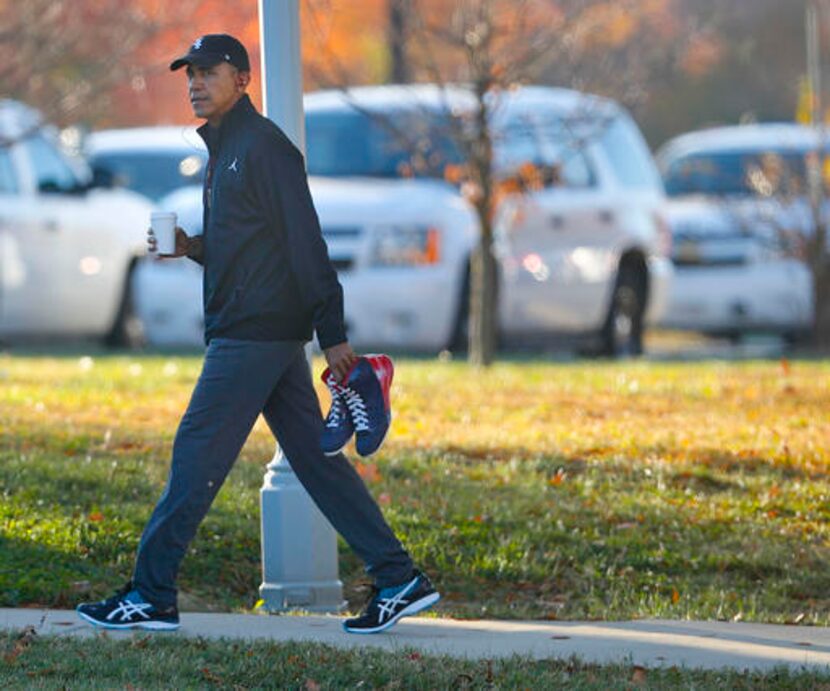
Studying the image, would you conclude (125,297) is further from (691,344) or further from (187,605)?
(187,605)

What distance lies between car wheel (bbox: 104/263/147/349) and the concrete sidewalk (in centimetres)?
1196

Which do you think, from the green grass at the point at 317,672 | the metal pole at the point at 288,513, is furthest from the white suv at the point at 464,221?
the green grass at the point at 317,672

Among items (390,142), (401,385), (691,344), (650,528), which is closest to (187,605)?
(650,528)

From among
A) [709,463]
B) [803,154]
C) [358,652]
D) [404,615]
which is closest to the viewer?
[358,652]

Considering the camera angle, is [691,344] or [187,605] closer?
[187,605]

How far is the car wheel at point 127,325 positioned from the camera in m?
19.8

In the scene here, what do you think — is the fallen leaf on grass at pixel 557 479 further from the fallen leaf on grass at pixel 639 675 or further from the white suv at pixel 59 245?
the white suv at pixel 59 245

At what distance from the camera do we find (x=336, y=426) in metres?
7.32

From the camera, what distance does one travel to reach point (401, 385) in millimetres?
14211

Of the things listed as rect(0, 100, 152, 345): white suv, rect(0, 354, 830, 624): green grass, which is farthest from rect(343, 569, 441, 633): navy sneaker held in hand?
rect(0, 100, 152, 345): white suv

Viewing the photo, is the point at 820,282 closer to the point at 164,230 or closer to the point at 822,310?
the point at 822,310

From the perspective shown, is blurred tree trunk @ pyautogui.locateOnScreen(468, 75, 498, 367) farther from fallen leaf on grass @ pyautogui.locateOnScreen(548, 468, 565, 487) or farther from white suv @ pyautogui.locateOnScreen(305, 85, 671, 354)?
fallen leaf on grass @ pyautogui.locateOnScreen(548, 468, 565, 487)

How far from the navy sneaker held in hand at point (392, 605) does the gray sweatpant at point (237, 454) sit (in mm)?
39

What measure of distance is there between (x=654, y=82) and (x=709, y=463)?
7958mm
